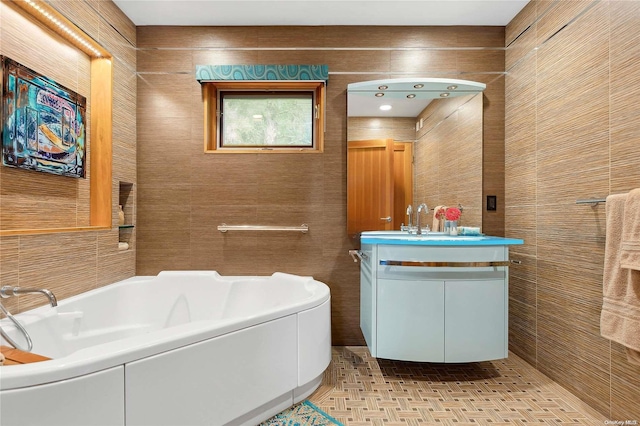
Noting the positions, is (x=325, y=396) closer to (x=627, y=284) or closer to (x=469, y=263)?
(x=469, y=263)

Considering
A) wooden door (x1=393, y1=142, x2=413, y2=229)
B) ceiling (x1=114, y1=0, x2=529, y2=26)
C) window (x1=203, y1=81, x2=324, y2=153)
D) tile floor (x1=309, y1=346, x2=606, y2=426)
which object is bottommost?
tile floor (x1=309, y1=346, x2=606, y2=426)

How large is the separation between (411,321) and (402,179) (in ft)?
3.14

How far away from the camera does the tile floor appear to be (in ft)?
5.07

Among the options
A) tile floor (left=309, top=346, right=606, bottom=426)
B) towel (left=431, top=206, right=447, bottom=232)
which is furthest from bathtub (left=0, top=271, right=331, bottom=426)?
towel (left=431, top=206, right=447, bottom=232)

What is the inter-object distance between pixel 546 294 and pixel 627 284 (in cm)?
67

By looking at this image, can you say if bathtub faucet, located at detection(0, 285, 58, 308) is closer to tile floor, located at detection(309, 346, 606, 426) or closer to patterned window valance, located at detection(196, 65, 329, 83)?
tile floor, located at detection(309, 346, 606, 426)

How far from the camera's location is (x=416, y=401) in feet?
5.55

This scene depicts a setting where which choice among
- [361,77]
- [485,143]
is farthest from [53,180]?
[485,143]

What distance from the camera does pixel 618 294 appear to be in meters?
1.33

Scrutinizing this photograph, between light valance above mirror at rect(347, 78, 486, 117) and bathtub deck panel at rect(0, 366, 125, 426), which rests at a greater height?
light valance above mirror at rect(347, 78, 486, 117)

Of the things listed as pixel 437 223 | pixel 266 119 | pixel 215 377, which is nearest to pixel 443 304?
pixel 437 223

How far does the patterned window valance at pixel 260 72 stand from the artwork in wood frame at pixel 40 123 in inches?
31.6

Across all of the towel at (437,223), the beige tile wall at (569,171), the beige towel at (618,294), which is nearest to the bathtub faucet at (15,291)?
the towel at (437,223)

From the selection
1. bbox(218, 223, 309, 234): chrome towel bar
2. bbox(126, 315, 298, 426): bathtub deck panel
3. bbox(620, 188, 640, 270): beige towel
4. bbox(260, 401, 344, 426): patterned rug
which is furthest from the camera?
bbox(218, 223, 309, 234): chrome towel bar
